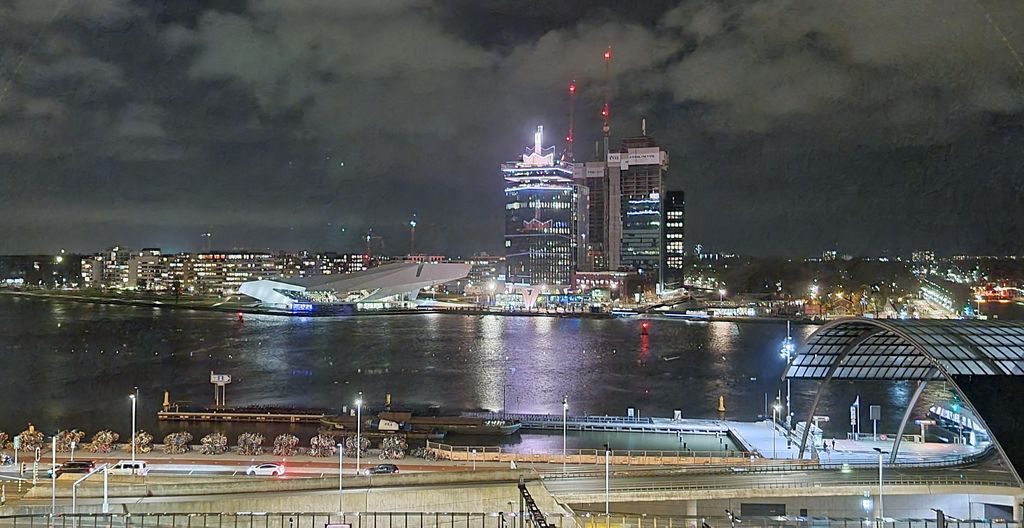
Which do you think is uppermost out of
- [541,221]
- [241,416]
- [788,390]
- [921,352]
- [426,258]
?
[541,221]

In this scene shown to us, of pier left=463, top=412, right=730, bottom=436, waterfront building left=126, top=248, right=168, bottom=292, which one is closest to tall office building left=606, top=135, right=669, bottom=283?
waterfront building left=126, top=248, right=168, bottom=292

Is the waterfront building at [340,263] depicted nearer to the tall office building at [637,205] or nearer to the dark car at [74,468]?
the tall office building at [637,205]

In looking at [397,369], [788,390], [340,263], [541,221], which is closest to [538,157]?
[541,221]

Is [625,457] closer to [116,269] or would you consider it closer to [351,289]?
[351,289]

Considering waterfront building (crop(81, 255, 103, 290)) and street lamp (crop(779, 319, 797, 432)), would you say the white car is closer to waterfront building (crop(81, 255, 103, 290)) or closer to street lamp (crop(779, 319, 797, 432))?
street lamp (crop(779, 319, 797, 432))

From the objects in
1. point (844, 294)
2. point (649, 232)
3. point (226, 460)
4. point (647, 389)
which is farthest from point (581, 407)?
point (649, 232)

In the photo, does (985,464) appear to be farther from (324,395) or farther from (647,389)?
(324,395)
